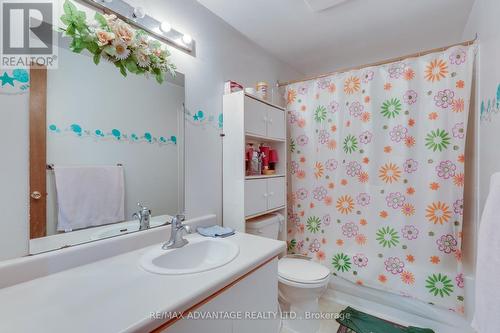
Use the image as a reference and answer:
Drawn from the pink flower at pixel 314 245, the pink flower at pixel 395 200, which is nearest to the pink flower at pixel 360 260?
the pink flower at pixel 314 245

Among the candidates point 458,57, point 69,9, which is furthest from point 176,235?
point 458,57

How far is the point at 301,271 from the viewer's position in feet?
5.29

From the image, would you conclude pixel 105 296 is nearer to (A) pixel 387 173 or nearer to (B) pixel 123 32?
(B) pixel 123 32

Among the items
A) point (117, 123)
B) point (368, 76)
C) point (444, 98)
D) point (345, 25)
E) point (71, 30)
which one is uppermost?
point (345, 25)

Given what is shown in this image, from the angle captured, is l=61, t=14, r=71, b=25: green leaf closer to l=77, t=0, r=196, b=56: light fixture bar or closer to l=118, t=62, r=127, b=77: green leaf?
l=77, t=0, r=196, b=56: light fixture bar

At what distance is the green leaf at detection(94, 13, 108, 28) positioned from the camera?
3.26ft

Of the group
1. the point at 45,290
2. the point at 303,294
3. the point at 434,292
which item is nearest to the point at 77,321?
the point at 45,290

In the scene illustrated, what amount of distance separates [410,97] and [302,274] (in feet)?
4.99

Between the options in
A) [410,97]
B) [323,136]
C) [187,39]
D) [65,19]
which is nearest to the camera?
[65,19]

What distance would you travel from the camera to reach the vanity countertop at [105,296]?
615 millimetres

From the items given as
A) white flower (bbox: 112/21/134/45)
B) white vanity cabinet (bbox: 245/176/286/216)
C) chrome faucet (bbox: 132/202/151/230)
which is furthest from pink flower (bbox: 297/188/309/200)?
white flower (bbox: 112/21/134/45)

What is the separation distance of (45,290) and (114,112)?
30.7 inches

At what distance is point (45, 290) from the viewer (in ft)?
2.54

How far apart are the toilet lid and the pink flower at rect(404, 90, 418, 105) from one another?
4.54 ft
